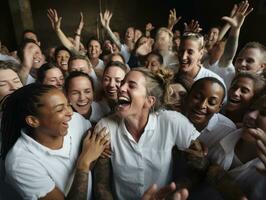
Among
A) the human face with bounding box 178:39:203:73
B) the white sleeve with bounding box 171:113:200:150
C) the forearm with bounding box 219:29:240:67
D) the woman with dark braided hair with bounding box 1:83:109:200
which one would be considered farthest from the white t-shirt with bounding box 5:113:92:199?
the forearm with bounding box 219:29:240:67

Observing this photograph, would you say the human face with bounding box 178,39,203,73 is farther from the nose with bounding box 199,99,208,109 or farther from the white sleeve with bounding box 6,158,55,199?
the white sleeve with bounding box 6,158,55,199

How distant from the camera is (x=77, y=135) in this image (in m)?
1.83

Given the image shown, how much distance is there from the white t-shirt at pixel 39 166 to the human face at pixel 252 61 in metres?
1.81

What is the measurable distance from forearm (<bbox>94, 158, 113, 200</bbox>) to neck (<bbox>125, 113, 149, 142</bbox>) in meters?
0.23

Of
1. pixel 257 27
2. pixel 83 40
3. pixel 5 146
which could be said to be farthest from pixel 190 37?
pixel 83 40

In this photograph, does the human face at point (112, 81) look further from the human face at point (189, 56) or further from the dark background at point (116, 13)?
the dark background at point (116, 13)

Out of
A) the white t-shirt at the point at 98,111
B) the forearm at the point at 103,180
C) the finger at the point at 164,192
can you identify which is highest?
the white t-shirt at the point at 98,111

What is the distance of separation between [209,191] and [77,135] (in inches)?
34.6

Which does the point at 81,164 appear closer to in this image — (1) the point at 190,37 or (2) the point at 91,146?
(2) the point at 91,146

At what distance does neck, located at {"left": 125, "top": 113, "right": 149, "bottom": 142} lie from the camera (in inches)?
72.3

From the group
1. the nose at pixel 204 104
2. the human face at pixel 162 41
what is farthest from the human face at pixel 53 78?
the human face at pixel 162 41

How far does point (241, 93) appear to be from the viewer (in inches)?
85.0

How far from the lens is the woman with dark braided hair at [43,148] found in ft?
4.79

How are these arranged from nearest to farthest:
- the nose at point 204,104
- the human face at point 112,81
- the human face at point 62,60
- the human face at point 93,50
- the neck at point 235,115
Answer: the nose at point 204,104 < the neck at point 235,115 < the human face at point 112,81 < the human face at point 62,60 < the human face at point 93,50
